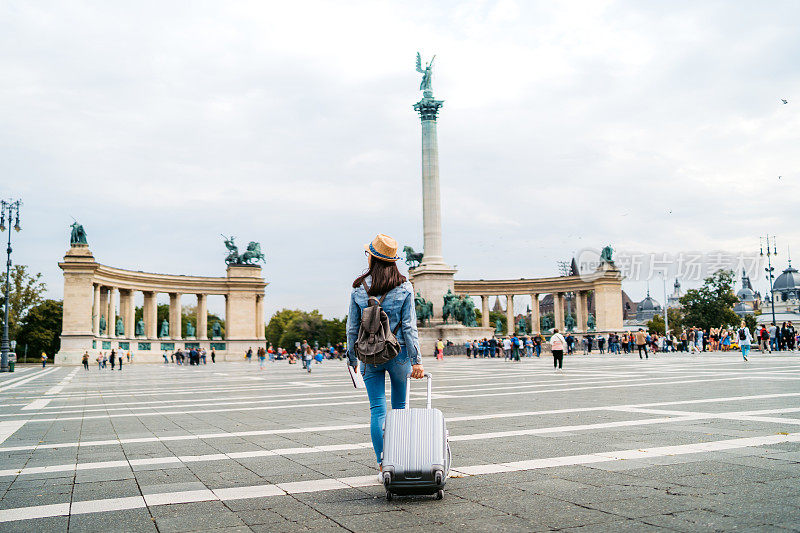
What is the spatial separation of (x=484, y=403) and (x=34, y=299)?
8143cm

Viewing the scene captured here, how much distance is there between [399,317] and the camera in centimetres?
610

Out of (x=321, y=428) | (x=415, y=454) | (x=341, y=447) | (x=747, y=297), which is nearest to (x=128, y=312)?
(x=321, y=428)

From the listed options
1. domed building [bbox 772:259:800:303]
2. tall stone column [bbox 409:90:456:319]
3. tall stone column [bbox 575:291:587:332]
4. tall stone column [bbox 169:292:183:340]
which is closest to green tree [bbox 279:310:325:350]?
tall stone column [bbox 169:292:183:340]

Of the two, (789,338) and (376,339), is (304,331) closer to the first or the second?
(789,338)

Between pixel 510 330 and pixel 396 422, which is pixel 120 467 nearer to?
pixel 396 422

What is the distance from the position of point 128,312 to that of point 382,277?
79.6 meters

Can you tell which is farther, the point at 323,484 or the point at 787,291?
the point at 787,291

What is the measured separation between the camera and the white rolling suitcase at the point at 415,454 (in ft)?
16.9

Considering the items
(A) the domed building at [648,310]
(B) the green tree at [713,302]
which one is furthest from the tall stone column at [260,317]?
(A) the domed building at [648,310]

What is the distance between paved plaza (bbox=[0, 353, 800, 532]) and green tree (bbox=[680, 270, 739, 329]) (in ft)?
275

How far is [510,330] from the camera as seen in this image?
92.8 m

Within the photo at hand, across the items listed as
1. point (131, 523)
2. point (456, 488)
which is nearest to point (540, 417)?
point (456, 488)

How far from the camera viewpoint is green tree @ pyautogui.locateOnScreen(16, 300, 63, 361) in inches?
3351

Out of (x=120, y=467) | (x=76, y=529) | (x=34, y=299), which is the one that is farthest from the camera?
(x=34, y=299)
